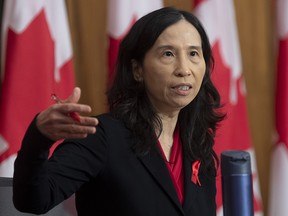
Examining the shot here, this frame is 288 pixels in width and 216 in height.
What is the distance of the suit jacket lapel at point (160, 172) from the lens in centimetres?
Result: 127

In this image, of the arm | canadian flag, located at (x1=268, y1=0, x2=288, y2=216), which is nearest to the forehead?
the arm

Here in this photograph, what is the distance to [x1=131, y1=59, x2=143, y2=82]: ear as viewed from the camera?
1390 mm

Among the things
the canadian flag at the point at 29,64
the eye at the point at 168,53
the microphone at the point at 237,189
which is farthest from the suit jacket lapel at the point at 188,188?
the canadian flag at the point at 29,64

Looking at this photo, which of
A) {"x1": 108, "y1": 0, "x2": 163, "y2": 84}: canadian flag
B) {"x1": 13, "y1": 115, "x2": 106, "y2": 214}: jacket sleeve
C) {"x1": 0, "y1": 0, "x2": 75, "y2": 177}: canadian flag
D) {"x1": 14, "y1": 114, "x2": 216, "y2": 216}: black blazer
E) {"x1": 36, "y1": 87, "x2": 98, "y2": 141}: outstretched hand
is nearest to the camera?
{"x1": 36, "y1": 87, "x2": 98, "y2": 141}: outstretched hand

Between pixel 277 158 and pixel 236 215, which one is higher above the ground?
pixel 236 215

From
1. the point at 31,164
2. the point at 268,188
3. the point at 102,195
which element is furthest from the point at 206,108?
the point at 268,188

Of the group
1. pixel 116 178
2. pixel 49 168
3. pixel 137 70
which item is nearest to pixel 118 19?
pixel 137 70

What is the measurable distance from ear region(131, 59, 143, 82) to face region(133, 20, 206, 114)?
0.04 feet

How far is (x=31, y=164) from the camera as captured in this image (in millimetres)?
972

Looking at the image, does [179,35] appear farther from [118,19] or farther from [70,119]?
[118,19]

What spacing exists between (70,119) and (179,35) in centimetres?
53

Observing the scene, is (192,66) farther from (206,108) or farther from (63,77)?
(63,77)

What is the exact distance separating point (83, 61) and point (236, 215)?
4.86 feet

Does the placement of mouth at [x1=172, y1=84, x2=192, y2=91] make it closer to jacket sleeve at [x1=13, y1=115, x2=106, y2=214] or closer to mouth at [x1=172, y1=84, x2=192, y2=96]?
mouth at [x1=172, y1=84, x2=192, y2=96]
